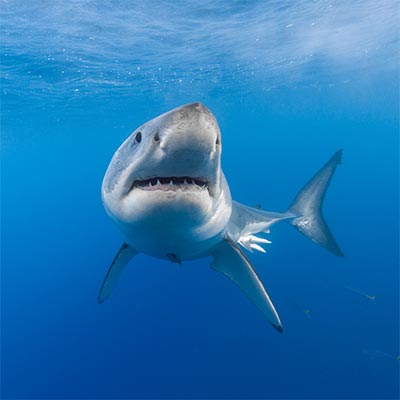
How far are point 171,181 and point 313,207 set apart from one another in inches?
231

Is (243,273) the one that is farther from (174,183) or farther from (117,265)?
(174,183)

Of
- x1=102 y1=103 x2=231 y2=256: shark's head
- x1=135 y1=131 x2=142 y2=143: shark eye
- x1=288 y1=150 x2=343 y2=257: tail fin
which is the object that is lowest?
x1=102 y1=103 x2=231 y2=256: shark's head

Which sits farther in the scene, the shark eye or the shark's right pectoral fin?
the shark's right pectoral fin

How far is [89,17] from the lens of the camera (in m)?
12.9

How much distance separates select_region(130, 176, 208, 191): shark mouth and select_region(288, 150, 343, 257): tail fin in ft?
17.6

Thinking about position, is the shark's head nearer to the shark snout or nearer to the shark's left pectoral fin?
the shark snout

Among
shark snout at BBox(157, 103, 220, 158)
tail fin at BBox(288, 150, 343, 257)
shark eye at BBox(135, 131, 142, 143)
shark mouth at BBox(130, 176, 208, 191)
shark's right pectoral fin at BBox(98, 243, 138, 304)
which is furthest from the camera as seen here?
tail fin at BBox(288, 150, 343, 257)

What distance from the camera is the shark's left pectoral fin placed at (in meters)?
3.87

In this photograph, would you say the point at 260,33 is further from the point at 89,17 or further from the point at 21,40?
the point at 21,40

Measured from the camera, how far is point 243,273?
409 centimetres

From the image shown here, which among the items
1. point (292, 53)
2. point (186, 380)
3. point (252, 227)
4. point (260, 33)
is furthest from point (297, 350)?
point (292, 53)

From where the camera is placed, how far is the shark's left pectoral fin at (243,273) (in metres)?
3.87

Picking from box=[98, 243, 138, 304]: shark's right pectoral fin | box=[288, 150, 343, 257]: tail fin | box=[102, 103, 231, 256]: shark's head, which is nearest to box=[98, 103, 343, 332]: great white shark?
box=[102, 103, 231, 256]: shark's head

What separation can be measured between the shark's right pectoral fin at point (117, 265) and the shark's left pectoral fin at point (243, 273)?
4.01 feet
